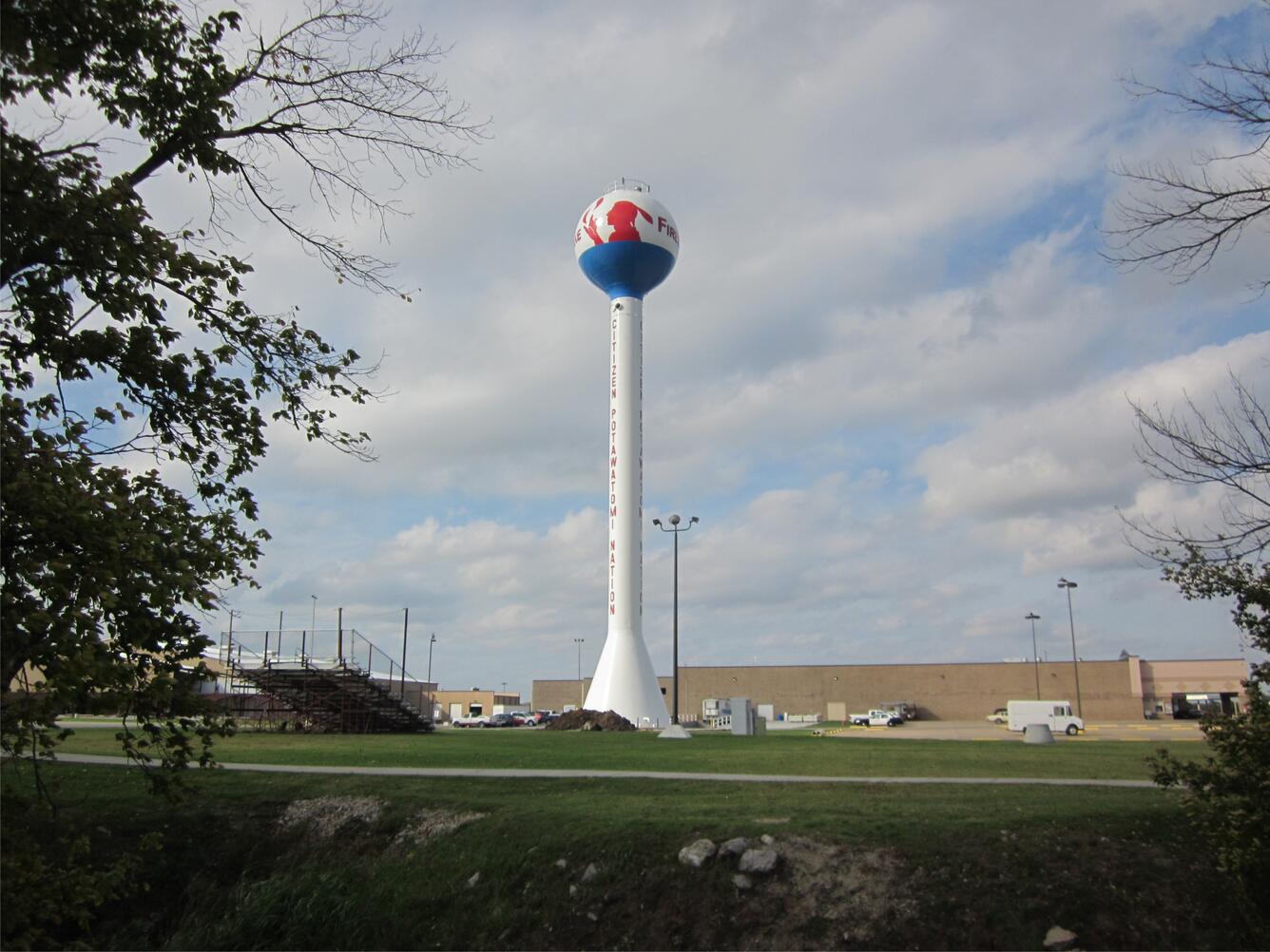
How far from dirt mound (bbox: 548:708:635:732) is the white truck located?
60.2 feet

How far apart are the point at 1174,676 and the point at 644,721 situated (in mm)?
50615

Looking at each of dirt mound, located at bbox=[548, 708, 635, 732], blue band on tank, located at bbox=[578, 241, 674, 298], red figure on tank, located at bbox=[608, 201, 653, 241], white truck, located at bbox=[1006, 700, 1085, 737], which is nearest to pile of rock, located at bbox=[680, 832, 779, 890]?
dirt mound, located at bbox=[548, 708, 635, 732]

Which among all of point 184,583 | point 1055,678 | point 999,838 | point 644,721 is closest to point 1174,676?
point 1055,678

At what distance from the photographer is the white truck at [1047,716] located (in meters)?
45.1

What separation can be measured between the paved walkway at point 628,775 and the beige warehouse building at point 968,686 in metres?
57.4

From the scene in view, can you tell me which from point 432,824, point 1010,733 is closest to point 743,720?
point 1010,733

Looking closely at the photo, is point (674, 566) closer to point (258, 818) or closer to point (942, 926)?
point (258, 818)

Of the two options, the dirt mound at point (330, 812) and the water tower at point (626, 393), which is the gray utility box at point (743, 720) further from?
the dirt mound at point (330, 812)

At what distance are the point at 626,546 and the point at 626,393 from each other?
7.27m

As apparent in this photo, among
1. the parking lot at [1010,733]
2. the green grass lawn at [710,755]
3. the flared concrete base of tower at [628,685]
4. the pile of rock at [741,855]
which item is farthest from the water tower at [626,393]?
the pile of rock at [741,855]

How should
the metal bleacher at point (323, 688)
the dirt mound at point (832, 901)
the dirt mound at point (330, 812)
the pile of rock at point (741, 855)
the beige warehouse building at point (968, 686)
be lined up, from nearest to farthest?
the dirt mound at point (832, 901) → the pile of rock at point (741, 855) → the dirt mound at point (330, 812) → the metal bleacher at point (323, 688) → the beige warehouse building at point (968, 686)

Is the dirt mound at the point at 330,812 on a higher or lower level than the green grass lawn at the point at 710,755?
lower

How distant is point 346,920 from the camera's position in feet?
36.2

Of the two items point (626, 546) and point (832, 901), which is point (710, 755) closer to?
point (832, 901)
